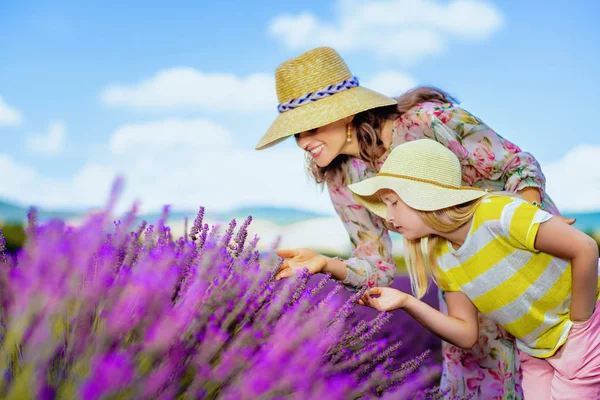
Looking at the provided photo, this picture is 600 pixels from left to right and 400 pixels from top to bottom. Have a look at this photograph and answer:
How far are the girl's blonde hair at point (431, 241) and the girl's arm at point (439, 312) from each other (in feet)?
0.30

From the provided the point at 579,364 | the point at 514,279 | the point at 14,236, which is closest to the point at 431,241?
the point at 514,279

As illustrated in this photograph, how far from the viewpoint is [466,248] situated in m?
1.74

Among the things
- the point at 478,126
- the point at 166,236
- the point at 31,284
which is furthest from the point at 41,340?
the point at 478,126

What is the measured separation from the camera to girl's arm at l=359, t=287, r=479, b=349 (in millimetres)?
1670

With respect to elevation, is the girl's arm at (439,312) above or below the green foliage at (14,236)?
above

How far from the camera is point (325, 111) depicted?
211 cm

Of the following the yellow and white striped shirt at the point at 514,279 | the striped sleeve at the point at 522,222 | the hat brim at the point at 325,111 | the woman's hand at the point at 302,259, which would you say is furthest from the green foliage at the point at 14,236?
the striped sleeve at the point at 522,222

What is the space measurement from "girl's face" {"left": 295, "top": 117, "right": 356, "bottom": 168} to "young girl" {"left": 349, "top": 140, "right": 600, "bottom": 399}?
1.30 ft

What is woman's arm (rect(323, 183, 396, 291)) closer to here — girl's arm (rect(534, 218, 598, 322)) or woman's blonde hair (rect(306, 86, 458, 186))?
woman's blonde hair (rect(306, 86, 458, 186))

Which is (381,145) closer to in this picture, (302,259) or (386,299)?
(302,259)

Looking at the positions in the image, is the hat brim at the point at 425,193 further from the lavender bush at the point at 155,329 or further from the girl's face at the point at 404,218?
the lavender bush at the point at 155,329

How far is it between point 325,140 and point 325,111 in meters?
0.12

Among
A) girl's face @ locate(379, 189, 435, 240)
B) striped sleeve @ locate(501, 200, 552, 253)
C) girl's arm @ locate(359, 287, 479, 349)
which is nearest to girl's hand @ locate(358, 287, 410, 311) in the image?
girl's arm @ locate(359, 287, 479, 349)

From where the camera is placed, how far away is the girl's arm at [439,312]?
1670 millimetres
